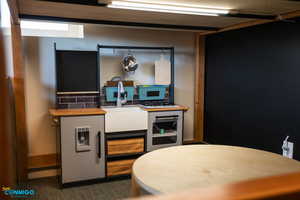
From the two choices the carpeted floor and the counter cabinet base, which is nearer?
the carpeted floor

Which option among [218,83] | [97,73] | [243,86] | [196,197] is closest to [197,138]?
[218,83]

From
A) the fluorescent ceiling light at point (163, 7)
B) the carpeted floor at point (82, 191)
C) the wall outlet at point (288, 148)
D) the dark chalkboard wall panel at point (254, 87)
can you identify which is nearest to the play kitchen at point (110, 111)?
the carpeted floor at point (82, 191)

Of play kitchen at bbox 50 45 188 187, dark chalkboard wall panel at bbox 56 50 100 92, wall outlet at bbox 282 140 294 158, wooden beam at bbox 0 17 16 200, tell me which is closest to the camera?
Result: wooden beam at bbox 0 17 16 200

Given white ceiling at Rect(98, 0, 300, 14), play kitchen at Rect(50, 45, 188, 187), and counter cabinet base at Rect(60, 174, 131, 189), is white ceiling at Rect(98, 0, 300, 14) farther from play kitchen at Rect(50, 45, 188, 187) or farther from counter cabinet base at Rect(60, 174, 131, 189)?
counter cabinet base at Rect(60, 174, 131, 189)

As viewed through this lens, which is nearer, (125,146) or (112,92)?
(125,146)

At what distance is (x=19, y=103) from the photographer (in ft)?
11.5

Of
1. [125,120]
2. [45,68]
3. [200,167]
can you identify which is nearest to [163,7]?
[125,120]

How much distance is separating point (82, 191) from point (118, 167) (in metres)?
0.57

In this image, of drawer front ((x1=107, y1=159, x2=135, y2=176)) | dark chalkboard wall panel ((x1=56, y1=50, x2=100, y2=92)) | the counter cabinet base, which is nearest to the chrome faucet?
dark chalkboard wall panel ((x1=56, y1=50, x2=100, y2=92))

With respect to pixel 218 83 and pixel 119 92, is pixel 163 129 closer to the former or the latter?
pixel 119 92

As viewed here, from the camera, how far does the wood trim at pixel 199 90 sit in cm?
477

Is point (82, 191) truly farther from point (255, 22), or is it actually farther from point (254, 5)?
point (255, 22)

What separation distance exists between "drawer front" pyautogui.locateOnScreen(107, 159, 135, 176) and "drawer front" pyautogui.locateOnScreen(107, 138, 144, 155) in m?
0.14

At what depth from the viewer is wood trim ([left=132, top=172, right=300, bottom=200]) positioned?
0.54m
